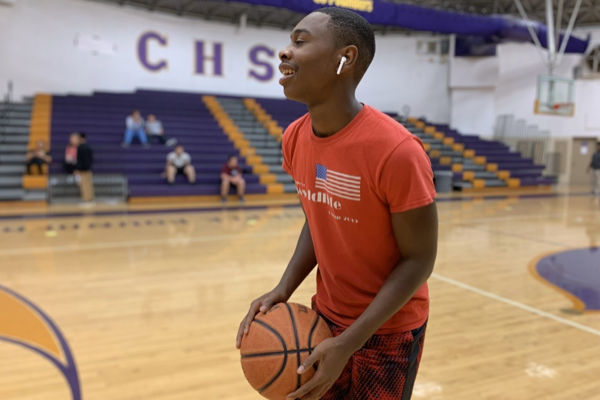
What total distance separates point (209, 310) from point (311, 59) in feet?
8.53

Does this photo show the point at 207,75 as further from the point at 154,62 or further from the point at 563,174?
the point at 563,174

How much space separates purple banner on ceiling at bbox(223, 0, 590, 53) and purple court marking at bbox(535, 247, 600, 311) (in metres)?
6.20

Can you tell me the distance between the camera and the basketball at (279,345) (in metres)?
1.17

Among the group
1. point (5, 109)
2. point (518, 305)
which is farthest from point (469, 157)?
point (5, 109)

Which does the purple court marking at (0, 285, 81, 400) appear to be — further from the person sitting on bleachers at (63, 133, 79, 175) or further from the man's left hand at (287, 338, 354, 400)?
the person sitting on bleachers at (63, 133, 79, 175)

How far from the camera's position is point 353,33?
1072 millimetres

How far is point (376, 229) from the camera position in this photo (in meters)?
1.10

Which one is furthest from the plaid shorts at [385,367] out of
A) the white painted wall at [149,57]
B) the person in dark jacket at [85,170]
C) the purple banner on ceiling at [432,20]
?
the white painted wall at [149,57]

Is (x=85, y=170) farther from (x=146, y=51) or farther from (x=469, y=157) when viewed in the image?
(x=469, y=157)

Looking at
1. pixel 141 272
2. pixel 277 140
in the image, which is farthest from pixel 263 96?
pixel 141 272

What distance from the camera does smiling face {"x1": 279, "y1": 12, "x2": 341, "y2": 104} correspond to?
1.06 meters

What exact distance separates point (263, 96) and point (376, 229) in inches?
565

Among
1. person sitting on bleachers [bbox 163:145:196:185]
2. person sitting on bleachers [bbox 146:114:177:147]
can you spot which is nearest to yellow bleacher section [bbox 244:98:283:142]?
person sitting on bleachers [bbox 146:114:177:147]

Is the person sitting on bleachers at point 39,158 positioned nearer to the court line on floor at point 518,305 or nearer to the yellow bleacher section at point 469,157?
the court line on floor at point 518,305
